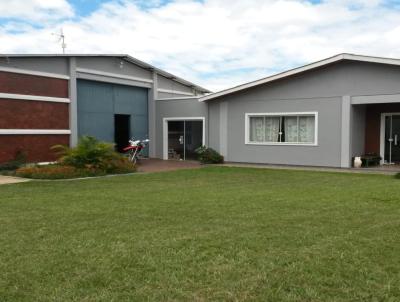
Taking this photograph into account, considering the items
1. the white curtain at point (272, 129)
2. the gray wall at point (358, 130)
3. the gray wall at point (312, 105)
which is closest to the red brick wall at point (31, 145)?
the gray wall at point (312, 105)

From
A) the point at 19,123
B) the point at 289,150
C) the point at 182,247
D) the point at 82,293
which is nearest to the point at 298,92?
the point at 289,150

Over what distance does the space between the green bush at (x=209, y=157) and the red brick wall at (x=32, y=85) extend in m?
6.34

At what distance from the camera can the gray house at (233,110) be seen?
16.5 m

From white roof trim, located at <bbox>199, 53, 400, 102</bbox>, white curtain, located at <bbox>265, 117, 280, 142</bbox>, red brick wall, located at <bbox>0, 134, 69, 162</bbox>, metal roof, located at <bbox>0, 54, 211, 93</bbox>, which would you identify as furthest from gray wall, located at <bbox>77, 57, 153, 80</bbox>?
white curtain, located at <bbox>265, 117, 280, 142</bbox>

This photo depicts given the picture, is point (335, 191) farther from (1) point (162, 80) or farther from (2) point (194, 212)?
(1) point (162, 80)

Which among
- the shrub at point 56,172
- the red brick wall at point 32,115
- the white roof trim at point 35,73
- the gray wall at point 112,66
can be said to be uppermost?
the gray wall at point 112,66

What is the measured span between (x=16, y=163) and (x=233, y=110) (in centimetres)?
936

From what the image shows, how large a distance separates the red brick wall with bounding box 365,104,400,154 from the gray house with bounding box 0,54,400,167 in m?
0.04

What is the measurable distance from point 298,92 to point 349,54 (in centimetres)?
261

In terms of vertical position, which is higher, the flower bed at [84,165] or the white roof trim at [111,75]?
the white roof trim at [111,75]

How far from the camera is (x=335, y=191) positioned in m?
10.2

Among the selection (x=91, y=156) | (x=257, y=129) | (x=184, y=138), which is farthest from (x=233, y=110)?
(x=91, y=156)

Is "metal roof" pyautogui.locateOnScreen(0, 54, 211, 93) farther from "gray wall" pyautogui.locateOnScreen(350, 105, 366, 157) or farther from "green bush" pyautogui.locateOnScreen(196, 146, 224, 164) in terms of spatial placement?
"gray wall" pyautogui.locateOnScreen(350, 105, 366, 157)

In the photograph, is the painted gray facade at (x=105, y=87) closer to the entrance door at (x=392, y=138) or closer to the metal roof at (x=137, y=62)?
the metal roof at (x=137, y=62)
